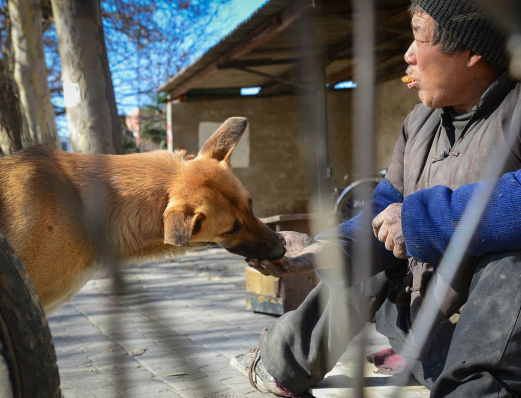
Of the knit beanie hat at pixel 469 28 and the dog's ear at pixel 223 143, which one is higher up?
the knit beanie hat at pixel 469 28

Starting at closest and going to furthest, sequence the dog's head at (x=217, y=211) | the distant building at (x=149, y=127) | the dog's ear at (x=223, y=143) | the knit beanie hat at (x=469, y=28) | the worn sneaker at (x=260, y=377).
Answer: the knit beanie hat at (x=469, y=28)
the dog's head at (x=217, y=211)
the worn sneaker at (x=260, y=377)
the dog's ear at (x=223, y=143)
the distant building at (x=149, y=127)

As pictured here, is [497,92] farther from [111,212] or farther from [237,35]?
[237,35]

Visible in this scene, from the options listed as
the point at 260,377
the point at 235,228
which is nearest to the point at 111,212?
the point at 235,228

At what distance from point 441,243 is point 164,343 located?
102 centimetres

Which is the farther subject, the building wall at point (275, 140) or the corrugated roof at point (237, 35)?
the building wall at point (275, 140)

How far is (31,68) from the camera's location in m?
8.81

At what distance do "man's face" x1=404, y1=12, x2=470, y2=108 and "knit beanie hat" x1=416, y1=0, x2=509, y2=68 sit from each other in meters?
0.09

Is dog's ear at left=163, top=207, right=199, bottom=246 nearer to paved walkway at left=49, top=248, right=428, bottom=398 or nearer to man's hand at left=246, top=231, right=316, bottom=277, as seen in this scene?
paved walkway at left=49, top=248, right=428, bottom=398

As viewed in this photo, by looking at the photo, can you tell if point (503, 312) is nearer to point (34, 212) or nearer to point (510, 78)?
point (510, 78)

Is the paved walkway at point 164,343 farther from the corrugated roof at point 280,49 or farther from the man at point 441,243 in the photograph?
the corrugated roof at point 280,49

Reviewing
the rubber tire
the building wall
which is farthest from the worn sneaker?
the building wall

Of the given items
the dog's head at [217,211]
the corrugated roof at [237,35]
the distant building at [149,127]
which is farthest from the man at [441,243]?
the distant building at [149,127]

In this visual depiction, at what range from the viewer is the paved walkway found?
126 centimetres

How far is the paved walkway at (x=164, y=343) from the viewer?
126cm
